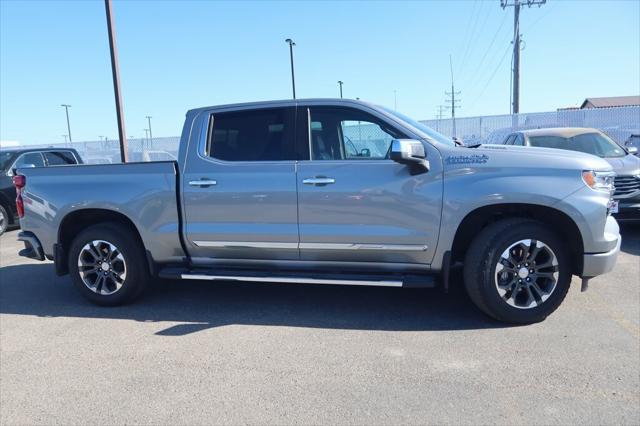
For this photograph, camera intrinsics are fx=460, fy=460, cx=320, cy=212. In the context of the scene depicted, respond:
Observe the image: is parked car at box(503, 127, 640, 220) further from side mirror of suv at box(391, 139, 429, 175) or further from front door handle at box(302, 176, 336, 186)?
front door handle at box(302, 176, 336, 186)

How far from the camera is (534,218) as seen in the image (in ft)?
13.4

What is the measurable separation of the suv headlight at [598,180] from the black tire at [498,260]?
50 cm

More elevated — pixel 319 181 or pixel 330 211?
pixel 319 181

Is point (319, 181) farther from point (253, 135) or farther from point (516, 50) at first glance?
point (516, 50)

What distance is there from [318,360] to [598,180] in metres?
2.76

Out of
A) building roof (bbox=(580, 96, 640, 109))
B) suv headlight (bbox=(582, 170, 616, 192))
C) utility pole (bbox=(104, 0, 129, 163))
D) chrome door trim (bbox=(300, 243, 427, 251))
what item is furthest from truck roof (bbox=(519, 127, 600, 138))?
building roof (bbox=(580, 96, 640, 109))

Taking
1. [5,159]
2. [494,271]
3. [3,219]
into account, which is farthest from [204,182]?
[5,159]

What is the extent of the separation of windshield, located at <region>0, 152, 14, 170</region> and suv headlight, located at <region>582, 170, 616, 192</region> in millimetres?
10714

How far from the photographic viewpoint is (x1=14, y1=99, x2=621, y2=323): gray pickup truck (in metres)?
3.93

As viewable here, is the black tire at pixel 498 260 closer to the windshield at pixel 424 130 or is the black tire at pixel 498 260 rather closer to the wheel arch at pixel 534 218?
the wheel arch at pixel 534 218

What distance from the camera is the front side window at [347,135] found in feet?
14.0

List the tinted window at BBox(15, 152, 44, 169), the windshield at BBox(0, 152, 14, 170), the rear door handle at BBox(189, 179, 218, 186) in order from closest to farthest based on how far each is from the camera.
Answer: the rear door handle at BBox(189, 179, 218, 186), the windshield at BBox(0, 152, 14, 170), the tinted window at BBox(15, 152, 44, 169)

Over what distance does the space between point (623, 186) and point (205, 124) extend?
20.9ft

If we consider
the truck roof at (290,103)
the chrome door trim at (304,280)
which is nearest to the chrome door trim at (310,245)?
the chrome door trim at (304,280)
